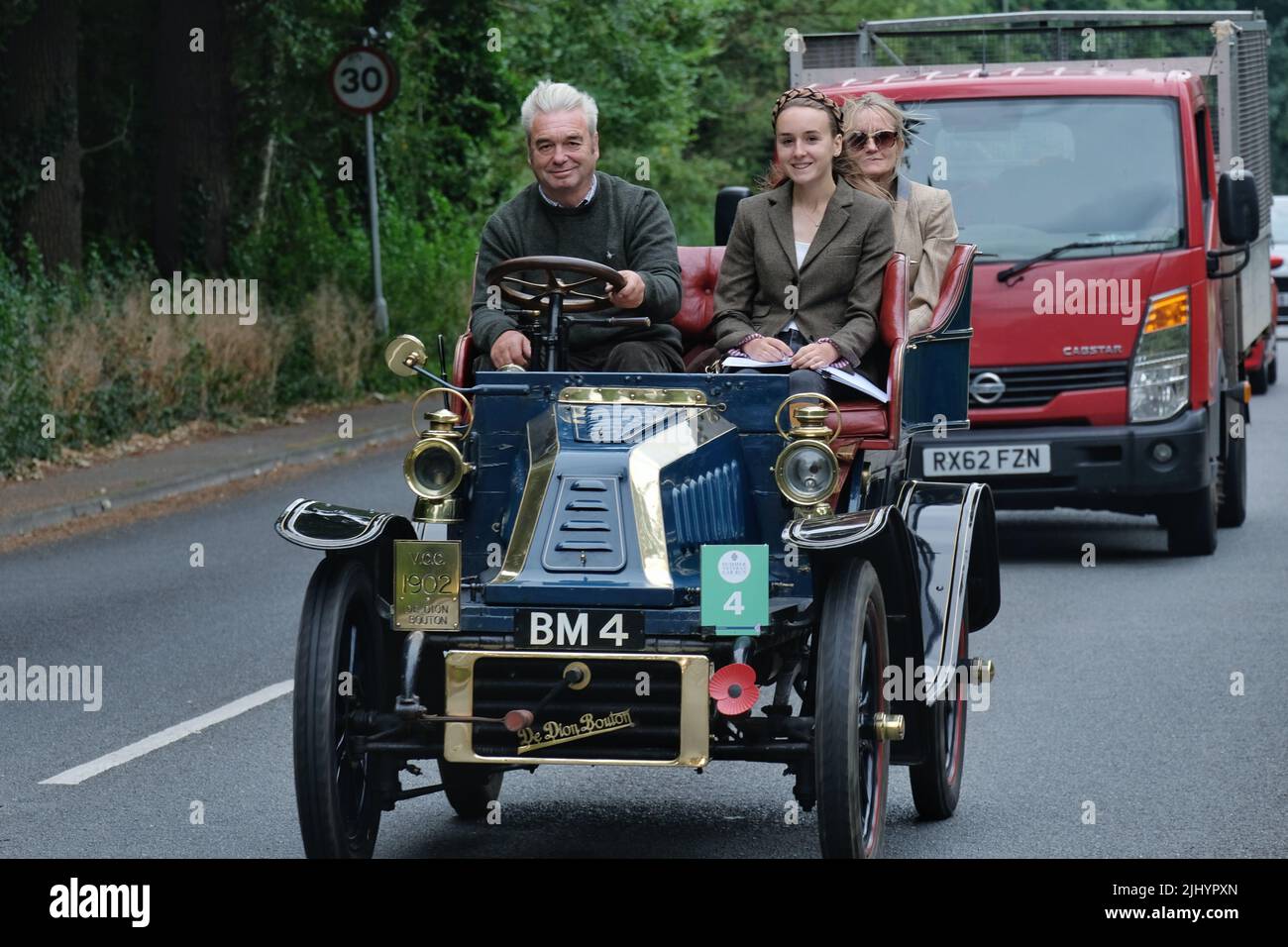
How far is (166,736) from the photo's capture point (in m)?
8.23

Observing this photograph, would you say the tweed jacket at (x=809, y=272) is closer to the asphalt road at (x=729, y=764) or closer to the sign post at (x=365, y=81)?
the asphalt road at (x=729, y=764)

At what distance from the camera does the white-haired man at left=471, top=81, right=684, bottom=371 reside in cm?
674

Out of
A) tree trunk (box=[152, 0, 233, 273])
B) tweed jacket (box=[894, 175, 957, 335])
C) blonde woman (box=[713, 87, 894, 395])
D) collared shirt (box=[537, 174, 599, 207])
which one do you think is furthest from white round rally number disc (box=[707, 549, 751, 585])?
tree trunk (box=[152, 0, 233, 273])

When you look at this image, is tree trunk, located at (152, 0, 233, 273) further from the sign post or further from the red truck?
the red truck

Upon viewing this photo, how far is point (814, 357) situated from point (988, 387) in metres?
6.20

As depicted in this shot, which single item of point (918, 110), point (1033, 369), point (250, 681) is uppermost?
point (918, 110)

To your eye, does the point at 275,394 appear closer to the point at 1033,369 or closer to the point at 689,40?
the point at 1033,369

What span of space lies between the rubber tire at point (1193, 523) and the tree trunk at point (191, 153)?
13.4 m

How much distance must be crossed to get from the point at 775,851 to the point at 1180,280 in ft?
22.3

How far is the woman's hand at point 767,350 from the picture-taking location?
674cm

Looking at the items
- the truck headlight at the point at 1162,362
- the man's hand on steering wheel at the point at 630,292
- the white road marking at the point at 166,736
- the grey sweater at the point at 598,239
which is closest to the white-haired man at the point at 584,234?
the grey sweater at the point at 598,239

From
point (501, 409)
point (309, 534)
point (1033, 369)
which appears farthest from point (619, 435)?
point (1033, 369)

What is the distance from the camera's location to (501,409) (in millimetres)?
6223

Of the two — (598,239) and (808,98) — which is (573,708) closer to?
(598,239)
